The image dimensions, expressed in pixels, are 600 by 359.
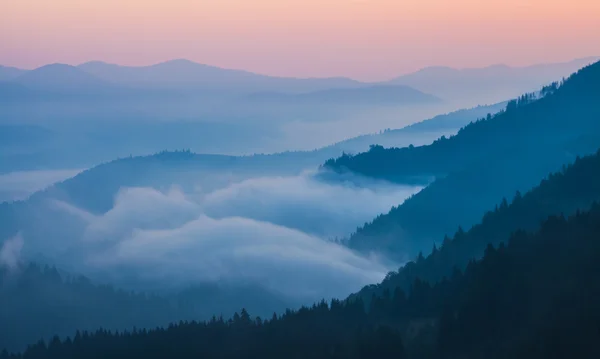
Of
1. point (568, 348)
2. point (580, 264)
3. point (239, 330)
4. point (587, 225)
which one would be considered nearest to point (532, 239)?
point (587, 225)

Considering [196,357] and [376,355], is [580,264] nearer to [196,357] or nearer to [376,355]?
[376,355]

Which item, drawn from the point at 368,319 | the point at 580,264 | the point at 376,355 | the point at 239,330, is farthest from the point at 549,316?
the point at 239,330

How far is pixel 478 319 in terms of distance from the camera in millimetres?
145125

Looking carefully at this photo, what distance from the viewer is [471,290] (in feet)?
508

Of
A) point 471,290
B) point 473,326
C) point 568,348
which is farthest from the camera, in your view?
point 471,290

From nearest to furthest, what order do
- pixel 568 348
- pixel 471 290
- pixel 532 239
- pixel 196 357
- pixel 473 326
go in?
1. pixel 568 348
2. pixel 473 326
3. pixel 471 290
4. pixel 532 239
5. pixel 196 357

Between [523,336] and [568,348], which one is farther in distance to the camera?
[523,336]

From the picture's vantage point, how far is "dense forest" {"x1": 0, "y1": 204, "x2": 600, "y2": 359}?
13300 cm

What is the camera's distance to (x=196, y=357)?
602 feet

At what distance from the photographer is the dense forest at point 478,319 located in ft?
436

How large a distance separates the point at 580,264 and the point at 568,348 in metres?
27.6

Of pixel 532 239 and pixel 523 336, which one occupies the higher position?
pixel 532 239

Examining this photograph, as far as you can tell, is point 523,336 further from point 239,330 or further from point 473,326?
point 239,330

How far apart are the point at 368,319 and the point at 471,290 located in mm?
26818
